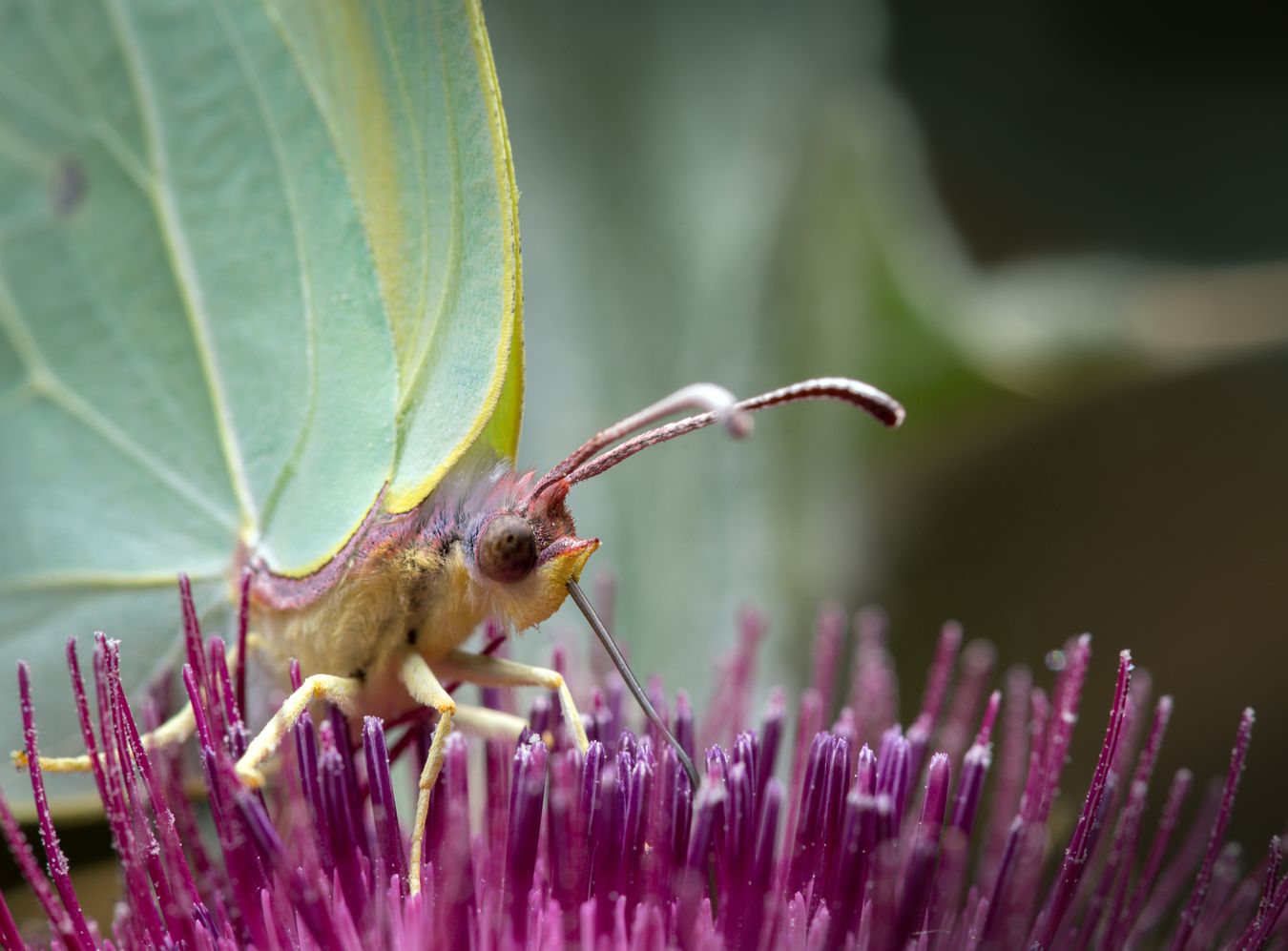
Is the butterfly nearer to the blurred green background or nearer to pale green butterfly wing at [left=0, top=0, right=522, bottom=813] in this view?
pale green butterfly wing at [left=0, top=0, right=522, bottom=813]

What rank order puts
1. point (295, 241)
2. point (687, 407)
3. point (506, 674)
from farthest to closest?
1. point (295, 241)
2. point (506, 674)
3. point (687, 407)

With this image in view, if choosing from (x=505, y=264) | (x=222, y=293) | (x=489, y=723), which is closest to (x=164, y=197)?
(x=222, y=293)

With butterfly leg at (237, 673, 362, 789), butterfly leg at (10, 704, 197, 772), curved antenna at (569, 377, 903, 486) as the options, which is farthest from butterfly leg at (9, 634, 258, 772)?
curved antenna at (569, 377, 903, 486)

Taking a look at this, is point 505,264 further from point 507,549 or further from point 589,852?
point 589,852

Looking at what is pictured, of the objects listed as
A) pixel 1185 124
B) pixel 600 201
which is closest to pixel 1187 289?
pixel 1185 124

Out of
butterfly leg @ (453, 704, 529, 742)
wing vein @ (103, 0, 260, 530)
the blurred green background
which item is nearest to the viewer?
butterfly leg @ (453, 704, 529, 742)

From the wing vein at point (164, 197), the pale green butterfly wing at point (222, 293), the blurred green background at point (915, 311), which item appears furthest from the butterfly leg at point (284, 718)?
the blurred green background at point (915, 311)

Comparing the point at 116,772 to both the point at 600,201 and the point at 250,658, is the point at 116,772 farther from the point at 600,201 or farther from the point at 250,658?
the point at 600,201
